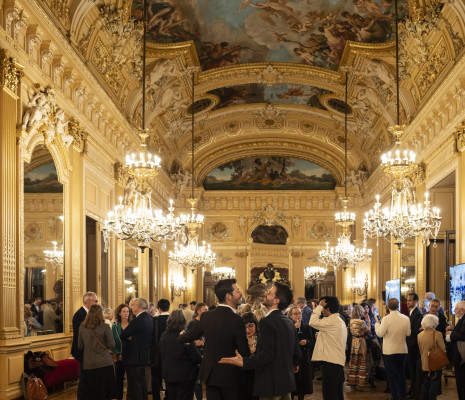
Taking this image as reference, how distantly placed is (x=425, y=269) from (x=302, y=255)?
11370 mm

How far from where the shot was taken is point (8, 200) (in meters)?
9.77

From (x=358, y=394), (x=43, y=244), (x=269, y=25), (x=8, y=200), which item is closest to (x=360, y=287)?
(x=269, y=25)

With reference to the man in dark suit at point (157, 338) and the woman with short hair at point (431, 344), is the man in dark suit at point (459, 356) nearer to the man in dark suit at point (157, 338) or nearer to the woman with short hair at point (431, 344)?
the woman with short hair at point (431, 344)

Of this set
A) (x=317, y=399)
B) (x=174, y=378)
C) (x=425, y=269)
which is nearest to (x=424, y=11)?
(x=425, y=269)

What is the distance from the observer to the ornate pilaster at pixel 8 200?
955 centimetres

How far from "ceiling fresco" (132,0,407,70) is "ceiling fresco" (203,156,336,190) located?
9368 millimetres

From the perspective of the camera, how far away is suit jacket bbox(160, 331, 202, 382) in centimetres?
802

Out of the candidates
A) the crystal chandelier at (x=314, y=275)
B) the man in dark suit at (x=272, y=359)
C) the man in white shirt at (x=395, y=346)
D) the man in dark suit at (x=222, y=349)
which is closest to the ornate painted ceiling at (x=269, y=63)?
the crystal chandelier at (x=314, y=275)

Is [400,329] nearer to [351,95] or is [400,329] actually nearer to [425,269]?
[425,269]

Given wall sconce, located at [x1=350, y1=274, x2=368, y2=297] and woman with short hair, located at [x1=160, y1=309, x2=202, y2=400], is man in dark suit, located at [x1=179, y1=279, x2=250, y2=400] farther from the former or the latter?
wall sconce, located at [x1=350, y1=274, x2=368, y2=297]

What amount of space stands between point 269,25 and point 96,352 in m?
11.6

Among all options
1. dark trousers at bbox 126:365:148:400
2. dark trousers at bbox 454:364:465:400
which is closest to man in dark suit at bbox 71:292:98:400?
A: dark trousers at bbox 126:365:148:400

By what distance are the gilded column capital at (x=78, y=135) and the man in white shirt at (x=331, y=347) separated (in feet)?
22.2

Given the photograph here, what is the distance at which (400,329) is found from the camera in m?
10.6
